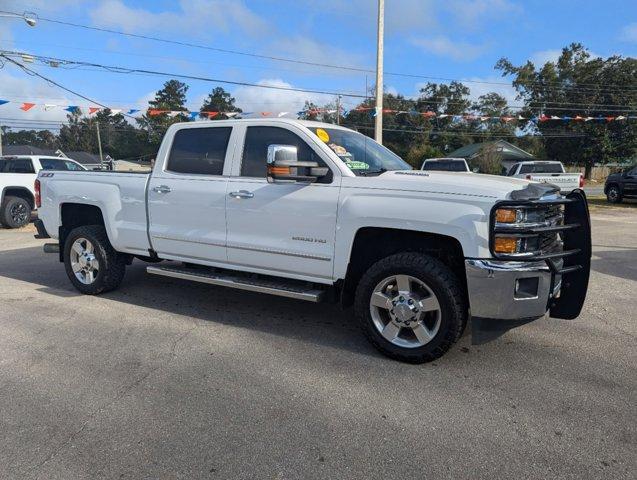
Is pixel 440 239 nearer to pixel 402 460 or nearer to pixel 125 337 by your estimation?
pixel 402 460

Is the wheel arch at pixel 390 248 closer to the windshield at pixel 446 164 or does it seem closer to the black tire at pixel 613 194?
the windshield at pixel 446 164

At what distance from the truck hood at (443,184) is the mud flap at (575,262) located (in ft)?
1.54

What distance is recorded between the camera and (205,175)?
5070 millimetres

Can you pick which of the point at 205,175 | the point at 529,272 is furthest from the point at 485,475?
the point at 205,175

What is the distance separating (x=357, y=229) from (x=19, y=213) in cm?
1212

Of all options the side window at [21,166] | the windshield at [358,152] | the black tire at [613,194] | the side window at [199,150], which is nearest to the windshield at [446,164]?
the black tire at [613,194]

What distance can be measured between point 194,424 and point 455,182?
8.25 feet

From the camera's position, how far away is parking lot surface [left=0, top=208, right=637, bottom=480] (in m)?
2.76

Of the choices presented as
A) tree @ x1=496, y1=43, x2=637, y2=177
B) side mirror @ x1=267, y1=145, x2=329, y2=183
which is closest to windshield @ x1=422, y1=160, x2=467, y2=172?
side mirror @ x1=267, y1=145, x2=329, y2=183

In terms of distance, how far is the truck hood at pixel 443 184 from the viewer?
3.67 m

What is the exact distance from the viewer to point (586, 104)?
2092 inches

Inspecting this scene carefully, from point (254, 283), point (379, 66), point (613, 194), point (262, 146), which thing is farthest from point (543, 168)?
point (254, 283)

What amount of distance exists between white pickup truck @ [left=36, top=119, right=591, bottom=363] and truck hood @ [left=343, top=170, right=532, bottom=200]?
0.04 feet

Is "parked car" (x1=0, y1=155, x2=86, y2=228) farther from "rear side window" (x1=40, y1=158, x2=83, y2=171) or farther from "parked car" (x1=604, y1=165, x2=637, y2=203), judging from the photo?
"parked car" (x1=604, y1=165, x2=637, y2=203)
